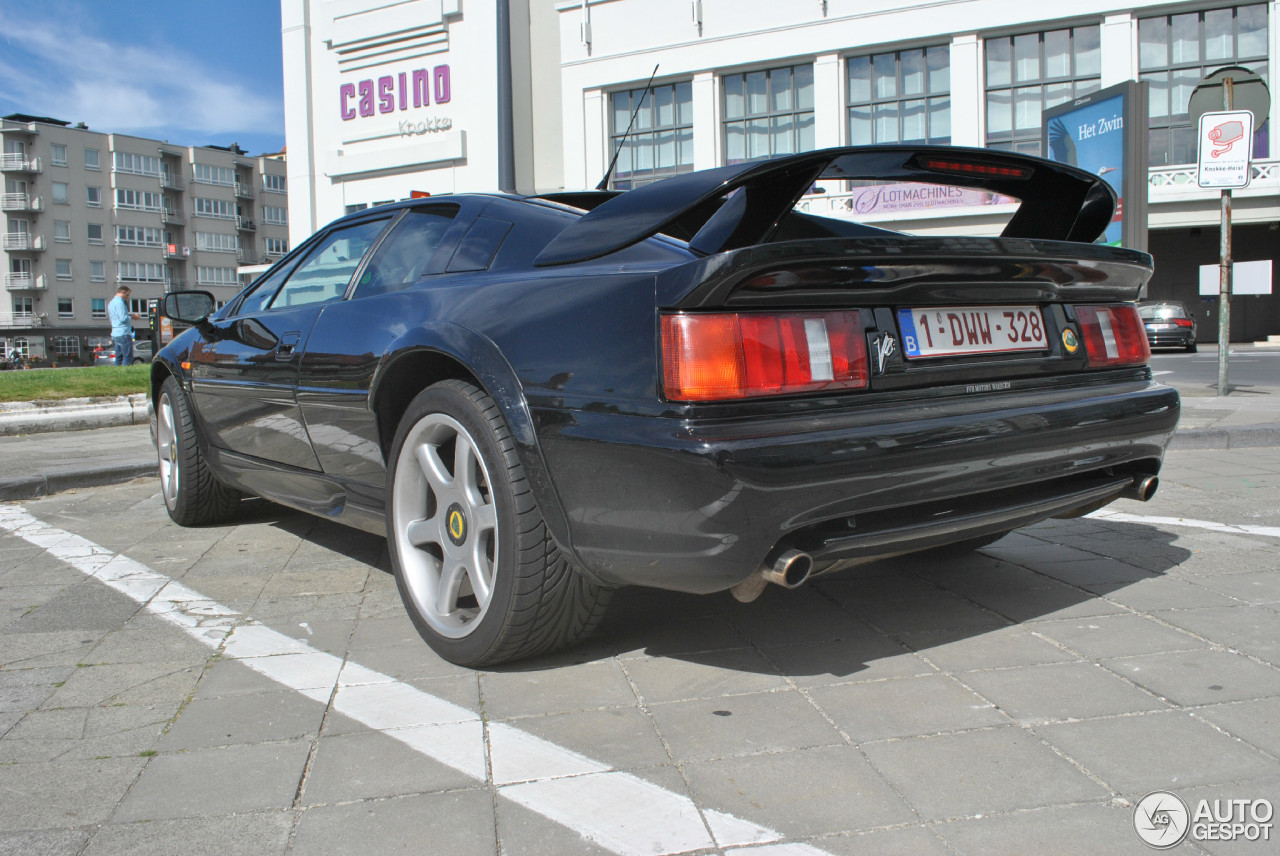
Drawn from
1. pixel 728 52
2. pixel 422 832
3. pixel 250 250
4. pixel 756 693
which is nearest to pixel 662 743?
pixel 756 693

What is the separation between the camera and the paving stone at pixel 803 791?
6.01 feet

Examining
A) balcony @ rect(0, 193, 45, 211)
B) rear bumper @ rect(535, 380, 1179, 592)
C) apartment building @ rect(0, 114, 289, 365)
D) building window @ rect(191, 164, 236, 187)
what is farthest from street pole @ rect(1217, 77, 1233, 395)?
building window @ rect(191, 164, 236, 187)

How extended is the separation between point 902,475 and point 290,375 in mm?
2228

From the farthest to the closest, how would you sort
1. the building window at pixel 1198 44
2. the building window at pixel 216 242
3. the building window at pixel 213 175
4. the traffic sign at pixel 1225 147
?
1. the building window at pixel 216 242
2. the building window at pixel 213 175
3. the building window at pixel 1198 44
4. the traffic sign at pixel 1225 147

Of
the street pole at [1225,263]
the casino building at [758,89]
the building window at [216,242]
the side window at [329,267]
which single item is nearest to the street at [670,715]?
the side window at [329,267]

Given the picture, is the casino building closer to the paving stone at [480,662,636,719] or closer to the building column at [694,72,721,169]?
the building column at [694,72,721,169]

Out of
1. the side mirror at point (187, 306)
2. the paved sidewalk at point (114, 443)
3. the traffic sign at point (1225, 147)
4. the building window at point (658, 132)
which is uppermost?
the building window at point (658, 132)

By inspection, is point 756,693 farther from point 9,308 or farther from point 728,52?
point 9,308

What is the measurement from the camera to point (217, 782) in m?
2.06

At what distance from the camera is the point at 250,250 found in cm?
9762

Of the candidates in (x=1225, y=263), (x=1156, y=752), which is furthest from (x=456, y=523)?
(x=1225, y=263)

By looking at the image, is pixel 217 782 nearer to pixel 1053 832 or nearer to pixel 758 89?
pixel 1053 832

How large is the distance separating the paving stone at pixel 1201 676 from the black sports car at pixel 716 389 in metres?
0.45

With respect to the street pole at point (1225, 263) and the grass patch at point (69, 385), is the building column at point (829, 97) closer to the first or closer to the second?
the street pole at point (1225, 263)
